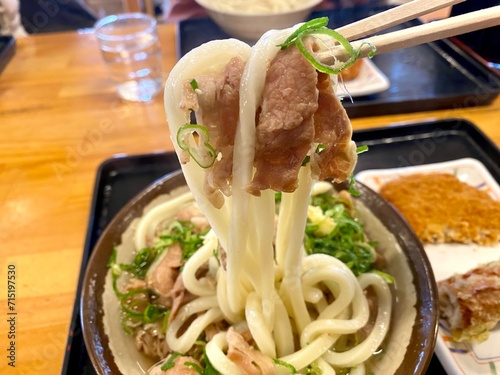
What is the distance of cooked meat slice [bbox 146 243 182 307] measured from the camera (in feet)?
3.63

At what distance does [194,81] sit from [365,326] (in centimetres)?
74

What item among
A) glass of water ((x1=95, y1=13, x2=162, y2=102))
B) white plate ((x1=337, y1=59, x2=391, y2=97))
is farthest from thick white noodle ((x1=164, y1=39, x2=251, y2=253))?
glass of water ((x1=95, y1=13, x2=162, y2=102))

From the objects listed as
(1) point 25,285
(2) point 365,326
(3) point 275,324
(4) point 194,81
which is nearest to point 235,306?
(3) point 275,324

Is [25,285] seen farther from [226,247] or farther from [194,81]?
[194,81]

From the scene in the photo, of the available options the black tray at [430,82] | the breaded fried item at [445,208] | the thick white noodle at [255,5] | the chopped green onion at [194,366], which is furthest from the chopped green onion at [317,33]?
the thick white noodle at [255,5]

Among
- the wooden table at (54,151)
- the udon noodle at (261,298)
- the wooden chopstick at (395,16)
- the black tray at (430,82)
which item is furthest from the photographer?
the black tray at (430,82)

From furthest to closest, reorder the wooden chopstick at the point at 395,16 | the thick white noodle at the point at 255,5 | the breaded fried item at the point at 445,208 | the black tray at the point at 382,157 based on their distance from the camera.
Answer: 1. the thick white noodle at the point at 255,5
2. the black tray at the point at 382,157
3. the breaded fried item at the point at 445,208
4. the wooden chopstick at the point at 395,16

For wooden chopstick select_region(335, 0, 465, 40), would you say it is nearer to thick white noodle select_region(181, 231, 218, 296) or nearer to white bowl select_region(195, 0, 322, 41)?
thick white noodle select_region(181, 231, 218, 296)

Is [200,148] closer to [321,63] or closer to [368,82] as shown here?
[321,63]

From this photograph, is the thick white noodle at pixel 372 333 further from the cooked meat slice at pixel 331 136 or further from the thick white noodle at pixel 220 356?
→ the cooked meat slice at pixel 331 136

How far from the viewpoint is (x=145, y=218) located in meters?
1.22

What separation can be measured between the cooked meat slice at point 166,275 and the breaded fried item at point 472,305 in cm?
Result: 76

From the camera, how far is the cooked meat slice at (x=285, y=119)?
0.63m

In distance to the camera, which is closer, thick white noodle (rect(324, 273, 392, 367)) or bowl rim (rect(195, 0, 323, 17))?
thick white noodle (rect(324, 273, 392, 367))
